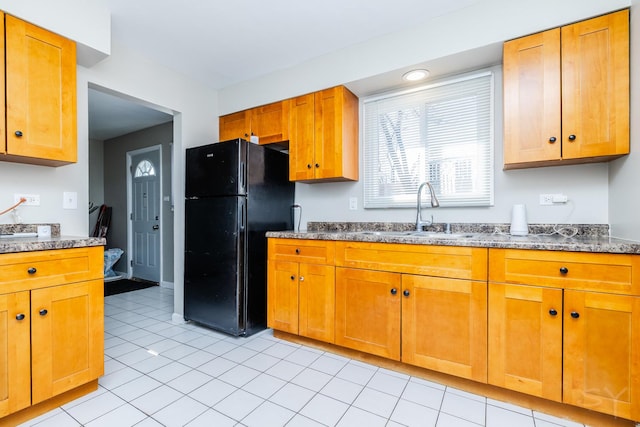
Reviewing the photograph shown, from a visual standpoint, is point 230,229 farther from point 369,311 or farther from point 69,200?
point 369,311

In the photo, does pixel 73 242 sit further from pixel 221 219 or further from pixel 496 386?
pixel 496 386

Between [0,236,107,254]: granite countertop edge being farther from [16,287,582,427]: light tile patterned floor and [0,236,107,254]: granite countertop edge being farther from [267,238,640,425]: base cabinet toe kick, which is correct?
[267,238,640,425]: base cabinet toe kick

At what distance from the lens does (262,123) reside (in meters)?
2.98

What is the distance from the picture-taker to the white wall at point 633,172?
154 cm

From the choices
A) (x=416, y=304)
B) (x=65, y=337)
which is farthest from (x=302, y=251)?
(x=65, y=337)

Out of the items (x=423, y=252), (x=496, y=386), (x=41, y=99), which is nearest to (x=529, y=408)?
(x=496, y=386)

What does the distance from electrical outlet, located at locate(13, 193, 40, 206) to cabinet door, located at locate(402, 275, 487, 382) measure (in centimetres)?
250

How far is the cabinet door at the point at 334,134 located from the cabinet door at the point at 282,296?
2.80 feet

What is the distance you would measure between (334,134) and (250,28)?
3.38 ft

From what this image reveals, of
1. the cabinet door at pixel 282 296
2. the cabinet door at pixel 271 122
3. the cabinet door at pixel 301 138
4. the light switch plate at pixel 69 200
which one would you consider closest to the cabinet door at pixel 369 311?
the cabinet door at pixel 282 296

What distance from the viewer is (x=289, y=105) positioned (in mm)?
2779

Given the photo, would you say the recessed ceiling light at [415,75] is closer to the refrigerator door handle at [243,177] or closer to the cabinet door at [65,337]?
the refrigerator door handle at [243,177]

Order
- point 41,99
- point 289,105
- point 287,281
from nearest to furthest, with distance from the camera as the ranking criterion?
point 41,99 → point 287,281 → point 289,105

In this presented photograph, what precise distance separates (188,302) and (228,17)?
2.45 metres
